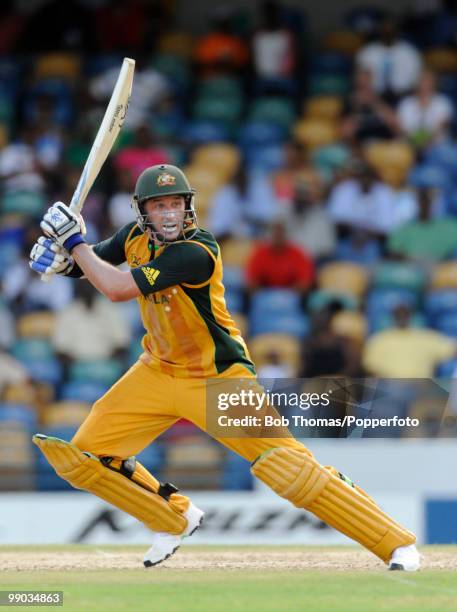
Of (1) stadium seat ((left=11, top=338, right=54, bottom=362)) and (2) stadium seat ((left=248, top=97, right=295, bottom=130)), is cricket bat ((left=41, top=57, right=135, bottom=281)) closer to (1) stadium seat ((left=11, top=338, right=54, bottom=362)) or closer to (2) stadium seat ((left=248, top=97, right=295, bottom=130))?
(1) stadium seat ((left=11, top=338, right=54, bottom=362))

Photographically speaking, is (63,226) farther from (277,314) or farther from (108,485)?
(277,314)

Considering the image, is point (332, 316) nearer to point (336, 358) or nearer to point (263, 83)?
point (336, 358)

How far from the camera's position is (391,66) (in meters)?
13.1

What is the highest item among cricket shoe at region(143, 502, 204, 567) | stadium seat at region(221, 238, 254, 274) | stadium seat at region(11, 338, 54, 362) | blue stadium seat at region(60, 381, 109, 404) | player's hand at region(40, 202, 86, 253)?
player's hand at region(40, 202, 86, 253)

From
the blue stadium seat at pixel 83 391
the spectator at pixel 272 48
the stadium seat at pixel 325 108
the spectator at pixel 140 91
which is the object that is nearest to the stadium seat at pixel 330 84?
the stadium seat at pixel 325 108

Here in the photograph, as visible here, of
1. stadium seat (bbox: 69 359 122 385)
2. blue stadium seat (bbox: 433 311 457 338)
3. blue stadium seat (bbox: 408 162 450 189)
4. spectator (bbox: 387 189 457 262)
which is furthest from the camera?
blue stadium seat (bbox: 408 162 450 189)

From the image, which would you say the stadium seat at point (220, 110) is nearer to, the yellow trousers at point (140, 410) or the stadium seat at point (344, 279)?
the stadium seat at point (344, 279)

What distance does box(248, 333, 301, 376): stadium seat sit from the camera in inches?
430

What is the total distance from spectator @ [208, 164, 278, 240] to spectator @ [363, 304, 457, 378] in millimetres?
1757

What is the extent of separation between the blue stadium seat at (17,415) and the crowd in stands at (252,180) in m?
0.02

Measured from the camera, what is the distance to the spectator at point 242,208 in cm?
1232

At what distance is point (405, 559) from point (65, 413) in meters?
4.61

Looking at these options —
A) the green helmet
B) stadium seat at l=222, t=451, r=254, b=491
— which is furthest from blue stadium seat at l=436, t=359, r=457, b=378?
the green helmet

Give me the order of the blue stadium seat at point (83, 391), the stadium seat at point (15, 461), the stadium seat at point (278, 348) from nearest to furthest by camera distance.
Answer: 1. the stadium seat at point (15, 461)
2. the stadium seat at point (278, 348)
3. the blue stadium seat at point (83, 391)
